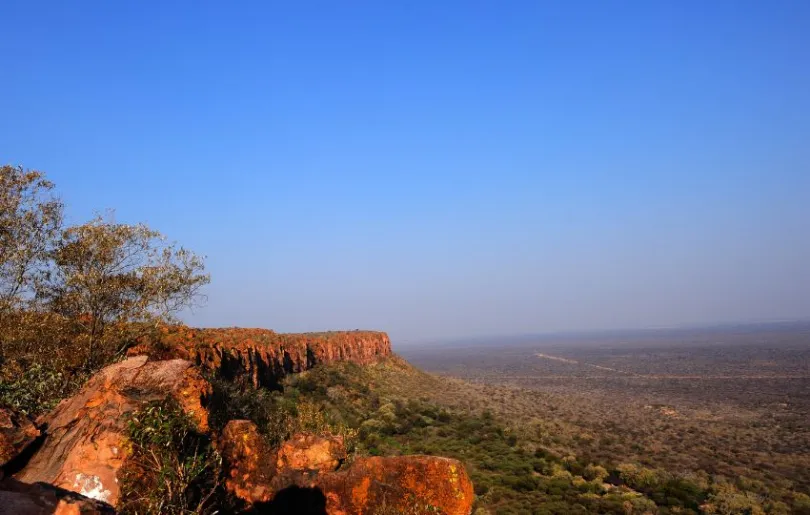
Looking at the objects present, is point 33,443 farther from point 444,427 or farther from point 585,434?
point 585,434

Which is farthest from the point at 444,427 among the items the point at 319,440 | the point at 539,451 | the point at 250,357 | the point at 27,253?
the point at 27,253

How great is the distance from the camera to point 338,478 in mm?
12852

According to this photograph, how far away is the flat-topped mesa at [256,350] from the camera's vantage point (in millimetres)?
26425

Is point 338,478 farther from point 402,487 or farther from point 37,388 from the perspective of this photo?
point 37,388

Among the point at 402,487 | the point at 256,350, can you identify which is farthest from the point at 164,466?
the point at 256,350

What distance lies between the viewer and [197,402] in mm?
12352

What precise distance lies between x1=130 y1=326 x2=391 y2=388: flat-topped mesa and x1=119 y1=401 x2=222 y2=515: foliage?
12410 mm

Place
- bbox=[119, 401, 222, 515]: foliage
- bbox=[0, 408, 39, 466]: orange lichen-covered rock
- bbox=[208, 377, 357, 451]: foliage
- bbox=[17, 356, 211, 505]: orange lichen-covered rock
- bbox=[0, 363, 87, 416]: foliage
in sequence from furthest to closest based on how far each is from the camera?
bbox=[208, 377, 357, 451]: foliage < bbox=[0, 363, 87, 416]: foliage < bbox=[0, 408, 39, 466]: orange lichen-covered rock < bbox=[17, 356, 211, 505]: orange lichen-covered rock < bbox=[119, 401, 222, 515]: foliage

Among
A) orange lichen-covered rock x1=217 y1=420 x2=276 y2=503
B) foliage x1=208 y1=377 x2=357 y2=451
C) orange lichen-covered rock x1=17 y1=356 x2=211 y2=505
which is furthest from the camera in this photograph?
foliage x1=208 y1=377 x2=357 y2=451

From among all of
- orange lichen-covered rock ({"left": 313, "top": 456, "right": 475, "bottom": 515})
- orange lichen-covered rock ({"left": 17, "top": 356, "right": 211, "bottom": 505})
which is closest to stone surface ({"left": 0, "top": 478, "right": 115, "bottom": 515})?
orange lichen-covered rock ({"left": 17, "top": 356, "right": 211, "bottom": 505})

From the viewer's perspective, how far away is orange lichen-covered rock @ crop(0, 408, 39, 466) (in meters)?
10.4

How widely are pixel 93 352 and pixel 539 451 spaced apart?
28.1 meters

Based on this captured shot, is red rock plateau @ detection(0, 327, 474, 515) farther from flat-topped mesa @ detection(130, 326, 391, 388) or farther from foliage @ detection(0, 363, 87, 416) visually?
flat-topped mesa @ detection(130, 326, 391, 388)

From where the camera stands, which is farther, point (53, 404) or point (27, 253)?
point (27, 253)
